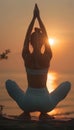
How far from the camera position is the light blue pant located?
17.4 metres

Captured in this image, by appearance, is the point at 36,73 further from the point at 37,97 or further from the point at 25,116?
the point at 25,116

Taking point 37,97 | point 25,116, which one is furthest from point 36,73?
point 25,116

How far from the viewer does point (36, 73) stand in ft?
57.7

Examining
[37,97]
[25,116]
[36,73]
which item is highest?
[36,73]

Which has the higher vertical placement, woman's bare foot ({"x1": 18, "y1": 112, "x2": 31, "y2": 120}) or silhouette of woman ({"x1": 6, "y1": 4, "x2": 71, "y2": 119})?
silhouette of woman ({"x1": 6, "y1": 4, "x2": 71, "y2": 119})

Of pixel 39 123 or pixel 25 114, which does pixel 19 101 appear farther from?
pixel 39 123

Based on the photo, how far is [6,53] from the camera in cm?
2341

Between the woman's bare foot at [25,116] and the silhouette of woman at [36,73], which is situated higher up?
the silhouette of woman at [36,73]

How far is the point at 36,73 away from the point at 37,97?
2.53 feet

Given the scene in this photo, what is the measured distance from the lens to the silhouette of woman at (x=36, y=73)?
17422 millimetres

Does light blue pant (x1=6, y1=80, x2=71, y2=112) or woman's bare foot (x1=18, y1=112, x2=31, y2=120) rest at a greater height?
light blue pant (x1=6, y1=80, x2=71, y2=112)

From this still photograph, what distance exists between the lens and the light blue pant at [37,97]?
17378mm

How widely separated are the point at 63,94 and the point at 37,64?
4.21 feet

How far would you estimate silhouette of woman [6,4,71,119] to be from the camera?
17.4 meters
